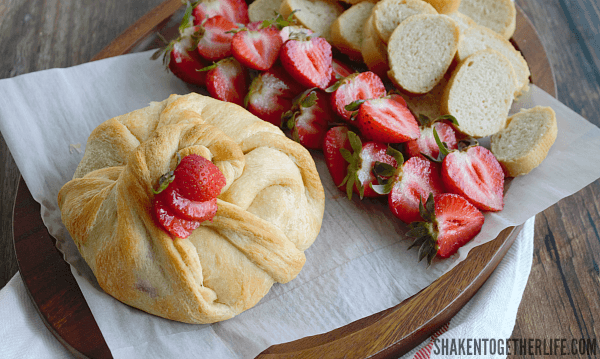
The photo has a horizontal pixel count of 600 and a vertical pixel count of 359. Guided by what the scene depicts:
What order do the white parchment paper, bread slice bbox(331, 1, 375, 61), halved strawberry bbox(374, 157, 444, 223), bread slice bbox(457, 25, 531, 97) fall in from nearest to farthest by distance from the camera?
the white parchment paper, halved strawberry bbox(374, 157, 444, 223), bread slice bbox(457, 25, 531, 97), bread slice bbox(331, 1, 375, 61)

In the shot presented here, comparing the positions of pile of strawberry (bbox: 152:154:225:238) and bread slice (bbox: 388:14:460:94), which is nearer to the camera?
pile of strawberry (bbox: 152:154:225:238)

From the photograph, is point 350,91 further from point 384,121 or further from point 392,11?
point 392,11

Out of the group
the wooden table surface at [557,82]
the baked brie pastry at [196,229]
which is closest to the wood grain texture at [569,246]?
the wooden table surface at [557,82]

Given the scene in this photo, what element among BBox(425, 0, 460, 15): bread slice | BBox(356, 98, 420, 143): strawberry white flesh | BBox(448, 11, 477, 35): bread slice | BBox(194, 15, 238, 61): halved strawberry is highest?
BBox(425, 0, 460, 15): bread slice

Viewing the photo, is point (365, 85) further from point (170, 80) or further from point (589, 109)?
point (589, 109)

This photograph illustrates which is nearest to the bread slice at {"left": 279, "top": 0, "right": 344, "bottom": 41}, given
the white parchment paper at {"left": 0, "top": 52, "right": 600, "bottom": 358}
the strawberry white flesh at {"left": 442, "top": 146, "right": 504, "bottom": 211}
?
the white parchment paper at {"left": 0, "top": 52, "right": 600, "bottom": 358}

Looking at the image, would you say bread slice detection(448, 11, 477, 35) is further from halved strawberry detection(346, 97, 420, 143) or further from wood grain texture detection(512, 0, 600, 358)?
wood grain texture detection(512, 0, 600, 358)

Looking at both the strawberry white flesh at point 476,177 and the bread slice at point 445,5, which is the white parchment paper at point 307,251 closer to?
the strawberry white flesh at point 476,177

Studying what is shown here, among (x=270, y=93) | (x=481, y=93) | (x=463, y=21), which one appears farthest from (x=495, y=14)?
(x=270, y=93)
